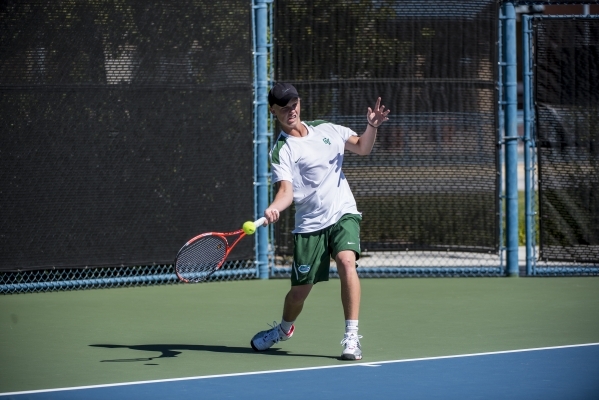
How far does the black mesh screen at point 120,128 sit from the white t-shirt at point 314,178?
3233mm

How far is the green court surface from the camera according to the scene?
6613mm

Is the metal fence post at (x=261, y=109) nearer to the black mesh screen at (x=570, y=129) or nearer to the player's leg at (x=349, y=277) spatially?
the black mesh screen at (x=570, y=129)

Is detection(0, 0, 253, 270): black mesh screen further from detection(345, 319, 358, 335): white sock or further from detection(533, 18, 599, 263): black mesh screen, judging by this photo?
detection(345, 319, 358, 335): white sock

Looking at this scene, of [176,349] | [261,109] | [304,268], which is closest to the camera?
[304,268]

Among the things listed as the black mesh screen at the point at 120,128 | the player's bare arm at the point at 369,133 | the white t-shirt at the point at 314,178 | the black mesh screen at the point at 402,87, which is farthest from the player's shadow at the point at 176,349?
the black mesh screen at the point at 402,87

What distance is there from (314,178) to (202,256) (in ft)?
2.73

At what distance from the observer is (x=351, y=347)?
6539 mm

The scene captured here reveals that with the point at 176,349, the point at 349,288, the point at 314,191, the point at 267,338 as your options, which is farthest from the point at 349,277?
the point at 176,349

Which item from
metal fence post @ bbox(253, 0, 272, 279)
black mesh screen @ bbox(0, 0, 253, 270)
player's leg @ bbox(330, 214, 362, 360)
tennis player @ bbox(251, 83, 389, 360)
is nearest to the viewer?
player's leg @ bbox(330, 214, 362, 360)

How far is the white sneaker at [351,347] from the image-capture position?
654 cm

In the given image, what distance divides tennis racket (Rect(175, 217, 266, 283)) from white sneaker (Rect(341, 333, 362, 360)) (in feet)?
2.77

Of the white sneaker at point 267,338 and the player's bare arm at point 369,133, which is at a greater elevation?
the player's bare arm at point 369,133

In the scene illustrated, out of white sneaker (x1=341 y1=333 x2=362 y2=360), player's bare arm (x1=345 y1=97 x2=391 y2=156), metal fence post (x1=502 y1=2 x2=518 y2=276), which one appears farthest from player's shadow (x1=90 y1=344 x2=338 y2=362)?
metal fence post (x1=502 y1=2 x2=518 y2=276)

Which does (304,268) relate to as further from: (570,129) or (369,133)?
(570,129)
